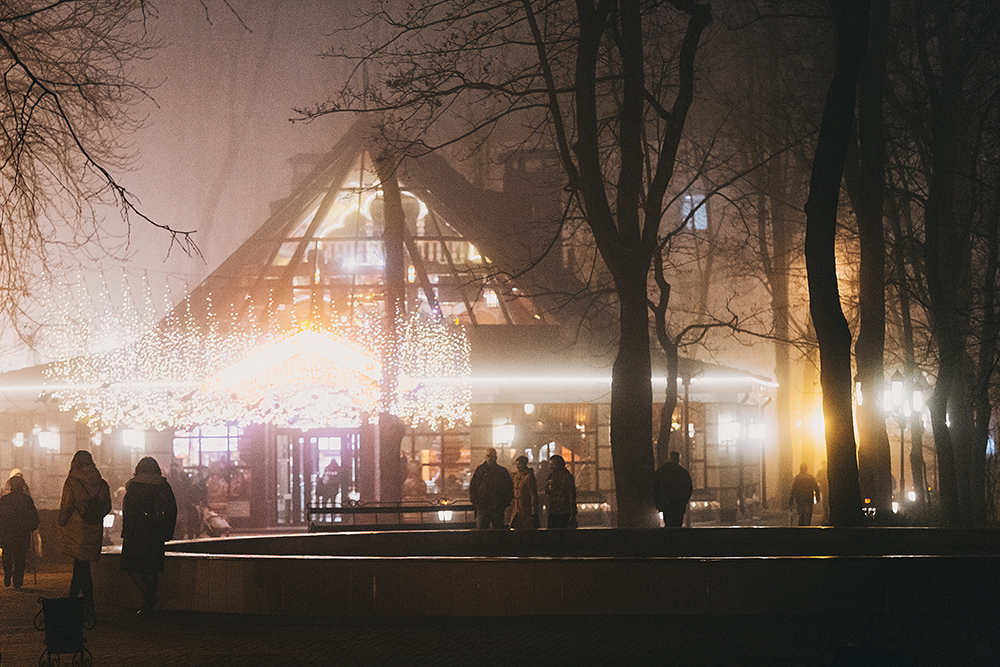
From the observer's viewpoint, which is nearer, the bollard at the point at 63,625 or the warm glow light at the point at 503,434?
the bollard at the point at 63,625

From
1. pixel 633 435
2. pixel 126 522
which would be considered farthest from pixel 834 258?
pixel 126 522

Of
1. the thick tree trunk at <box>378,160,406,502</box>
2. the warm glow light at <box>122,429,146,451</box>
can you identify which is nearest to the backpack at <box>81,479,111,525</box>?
Answer: the thick tree trunk at <box>378,160,406,502</box>

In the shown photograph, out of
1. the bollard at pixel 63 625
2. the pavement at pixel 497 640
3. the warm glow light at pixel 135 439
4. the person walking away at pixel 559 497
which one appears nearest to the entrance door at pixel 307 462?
the warm glow light at pixel 135 439

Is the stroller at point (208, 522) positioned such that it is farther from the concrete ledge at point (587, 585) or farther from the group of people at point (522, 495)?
the concrete ledge at point (587, 585)

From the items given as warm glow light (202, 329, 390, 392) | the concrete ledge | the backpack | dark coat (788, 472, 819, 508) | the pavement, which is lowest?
the pavement

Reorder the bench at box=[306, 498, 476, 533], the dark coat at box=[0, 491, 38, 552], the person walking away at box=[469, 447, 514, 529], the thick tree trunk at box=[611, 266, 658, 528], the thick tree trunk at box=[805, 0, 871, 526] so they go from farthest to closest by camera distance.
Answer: the person walking away at box=[469, 447, 514, 529]
the bench at box=[306, 498, 476, 533]
the dark coat at box=[0, 491, 38, 552]
the thick tree trunk at box=[611, 266, 658, 528]
the thick tree trunk at box=[805, 0, 871, 526]

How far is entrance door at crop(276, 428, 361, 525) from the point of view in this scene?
3550cm

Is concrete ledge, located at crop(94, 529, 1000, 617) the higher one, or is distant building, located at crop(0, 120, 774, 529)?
distant building, located at crop(0, 120, 774, 529)

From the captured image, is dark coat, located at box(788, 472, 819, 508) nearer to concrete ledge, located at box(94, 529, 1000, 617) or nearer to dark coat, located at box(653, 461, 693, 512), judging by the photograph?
dark coat, located at box(653, 461, 693, 512)

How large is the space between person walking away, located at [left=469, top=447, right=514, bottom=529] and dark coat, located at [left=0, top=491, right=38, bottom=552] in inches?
296

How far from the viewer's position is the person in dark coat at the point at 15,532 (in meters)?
18.1

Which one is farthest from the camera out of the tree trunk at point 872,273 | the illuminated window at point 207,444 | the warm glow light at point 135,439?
the warm glow light at point 135,439

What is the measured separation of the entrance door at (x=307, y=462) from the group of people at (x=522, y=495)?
13664 mm

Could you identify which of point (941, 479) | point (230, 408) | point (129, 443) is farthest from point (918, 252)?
point (129, 443)
